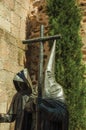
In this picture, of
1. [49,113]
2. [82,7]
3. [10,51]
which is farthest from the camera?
[82,7]

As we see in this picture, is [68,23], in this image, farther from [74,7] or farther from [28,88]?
[28,88]

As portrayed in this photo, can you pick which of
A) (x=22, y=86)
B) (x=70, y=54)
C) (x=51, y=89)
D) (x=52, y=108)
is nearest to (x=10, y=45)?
(x=70, y=54)

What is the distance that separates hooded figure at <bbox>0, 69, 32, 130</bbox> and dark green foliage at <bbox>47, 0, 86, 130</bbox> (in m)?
3.06

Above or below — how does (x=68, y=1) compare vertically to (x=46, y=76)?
above

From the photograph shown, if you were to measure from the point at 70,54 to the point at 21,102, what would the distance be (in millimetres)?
3669

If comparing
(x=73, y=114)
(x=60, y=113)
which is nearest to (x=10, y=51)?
(x=73, y=114)

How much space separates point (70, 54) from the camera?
749 cm

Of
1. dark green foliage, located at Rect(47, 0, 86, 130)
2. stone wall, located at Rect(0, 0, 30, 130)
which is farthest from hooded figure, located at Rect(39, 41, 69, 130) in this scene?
stone wall, located at Rect(0, 0, 30, 130)

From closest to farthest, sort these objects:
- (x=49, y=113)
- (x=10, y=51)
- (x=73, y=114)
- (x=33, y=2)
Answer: (x=49, y=113)
(x=73, y=114)
(x=10, y=51)
(x=33, y=2)

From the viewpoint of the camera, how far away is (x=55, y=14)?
7.81 meters

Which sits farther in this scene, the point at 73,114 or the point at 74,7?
the point at 74,7

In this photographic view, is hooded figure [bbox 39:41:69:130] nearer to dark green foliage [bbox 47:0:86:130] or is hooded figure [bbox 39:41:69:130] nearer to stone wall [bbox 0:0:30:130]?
dark green foliage [bbox 47:0:86:130]

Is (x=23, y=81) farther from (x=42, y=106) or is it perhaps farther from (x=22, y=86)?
(x=42, y=106)

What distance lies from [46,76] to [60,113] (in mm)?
401
